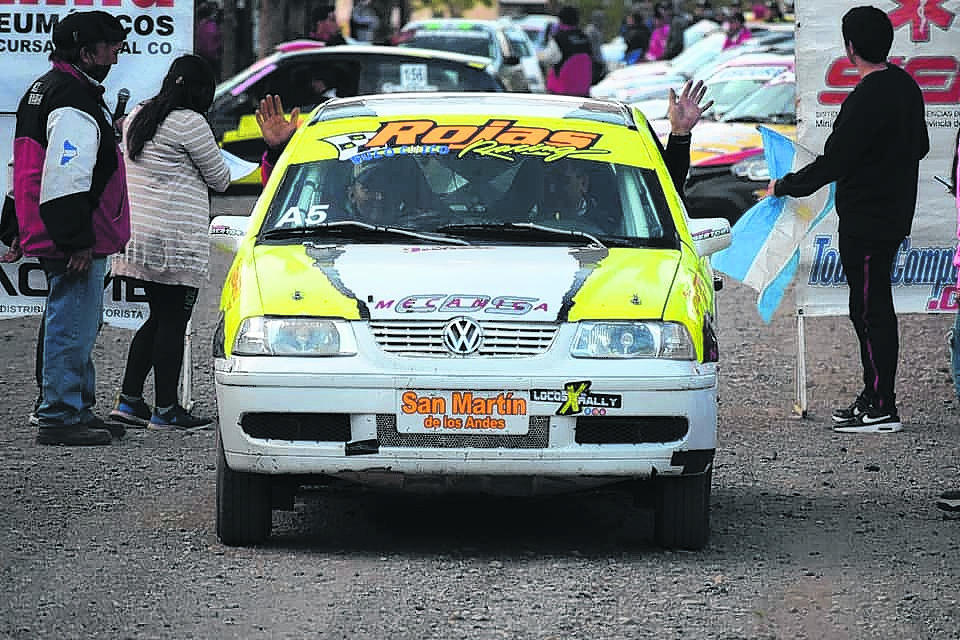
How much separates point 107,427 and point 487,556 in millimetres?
3069

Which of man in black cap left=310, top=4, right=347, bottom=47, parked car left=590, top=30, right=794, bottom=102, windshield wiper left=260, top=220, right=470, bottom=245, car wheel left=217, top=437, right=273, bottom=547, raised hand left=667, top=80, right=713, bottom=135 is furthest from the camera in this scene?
parked car left=590, top=30, right=794, bottom=102

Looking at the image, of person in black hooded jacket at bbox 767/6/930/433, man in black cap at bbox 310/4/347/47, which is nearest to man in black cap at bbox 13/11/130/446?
person in black hooded jacket at bbox 767/6/930/433

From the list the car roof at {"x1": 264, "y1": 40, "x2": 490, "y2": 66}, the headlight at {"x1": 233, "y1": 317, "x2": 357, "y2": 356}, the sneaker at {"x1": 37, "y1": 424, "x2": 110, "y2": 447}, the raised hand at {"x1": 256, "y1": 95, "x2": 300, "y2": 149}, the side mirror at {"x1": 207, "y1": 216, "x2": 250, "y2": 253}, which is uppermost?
the raised hand at {"x1": 256, "y1": 95, "x2": 300, "y2": 149}

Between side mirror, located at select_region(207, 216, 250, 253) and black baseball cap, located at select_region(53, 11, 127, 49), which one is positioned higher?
black baseball cap, located at select_region(53, 11, 127, 49)

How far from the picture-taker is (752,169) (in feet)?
54.6

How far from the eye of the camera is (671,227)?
6.95 m

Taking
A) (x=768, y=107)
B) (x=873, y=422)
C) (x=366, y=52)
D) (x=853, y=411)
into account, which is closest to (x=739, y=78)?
(x=768, y=107)

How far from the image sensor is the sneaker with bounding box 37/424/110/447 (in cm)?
862

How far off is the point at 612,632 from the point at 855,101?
4.32 meters

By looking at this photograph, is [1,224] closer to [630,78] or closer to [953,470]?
[953,470]

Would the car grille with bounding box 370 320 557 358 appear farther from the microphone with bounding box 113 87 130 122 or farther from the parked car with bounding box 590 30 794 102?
the parked car with bounding box 590 30 794 102

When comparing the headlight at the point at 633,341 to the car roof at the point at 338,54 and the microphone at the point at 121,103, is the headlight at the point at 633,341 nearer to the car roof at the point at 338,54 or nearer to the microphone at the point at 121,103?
the microphone at the point at 121,103

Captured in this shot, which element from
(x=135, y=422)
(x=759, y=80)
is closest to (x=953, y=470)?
(x=135, y=422)

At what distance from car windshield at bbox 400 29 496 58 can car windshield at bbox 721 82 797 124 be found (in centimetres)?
1063
